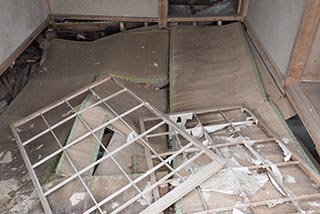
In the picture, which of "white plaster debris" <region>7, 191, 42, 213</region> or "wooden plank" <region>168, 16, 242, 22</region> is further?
"wooden plank" <region>168, 16, 242, 22</region>

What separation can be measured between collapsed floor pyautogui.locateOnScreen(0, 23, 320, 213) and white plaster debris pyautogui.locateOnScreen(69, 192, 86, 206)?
13 mm

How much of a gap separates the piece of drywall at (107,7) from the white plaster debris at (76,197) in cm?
265

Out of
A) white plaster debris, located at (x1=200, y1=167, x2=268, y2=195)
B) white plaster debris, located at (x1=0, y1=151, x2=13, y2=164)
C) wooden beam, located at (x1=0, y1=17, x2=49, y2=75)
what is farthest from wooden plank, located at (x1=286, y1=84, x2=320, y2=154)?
wooden beam, located at (x1=0, y1=17, x2=49, y2=75)

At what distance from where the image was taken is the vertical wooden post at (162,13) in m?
3.74

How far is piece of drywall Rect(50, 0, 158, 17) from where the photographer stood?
3.76m

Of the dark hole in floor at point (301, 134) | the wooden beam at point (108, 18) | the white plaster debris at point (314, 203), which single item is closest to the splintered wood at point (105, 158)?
the white plaster debris at point (314, 203)

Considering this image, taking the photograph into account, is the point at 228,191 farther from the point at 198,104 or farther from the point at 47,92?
the point at 47,92

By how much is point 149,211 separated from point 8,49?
222 cm

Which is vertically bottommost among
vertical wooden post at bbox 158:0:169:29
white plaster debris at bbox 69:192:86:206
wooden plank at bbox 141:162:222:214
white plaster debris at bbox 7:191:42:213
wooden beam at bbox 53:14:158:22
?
wooden plank at bbox 141:162:222:214

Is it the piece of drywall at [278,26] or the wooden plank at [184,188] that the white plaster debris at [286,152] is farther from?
the piece of drywall at [278,26]

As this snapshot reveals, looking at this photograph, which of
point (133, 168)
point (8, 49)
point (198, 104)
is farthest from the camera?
point (8, 49)

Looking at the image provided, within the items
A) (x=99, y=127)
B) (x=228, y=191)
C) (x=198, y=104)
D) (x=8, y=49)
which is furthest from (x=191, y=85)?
(x=8, y=49)

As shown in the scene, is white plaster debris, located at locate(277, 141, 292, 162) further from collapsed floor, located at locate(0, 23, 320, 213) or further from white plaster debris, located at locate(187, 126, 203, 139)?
white plaster debris, located at locate(187, 126, 203, 139)

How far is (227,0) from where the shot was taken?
429 cm
